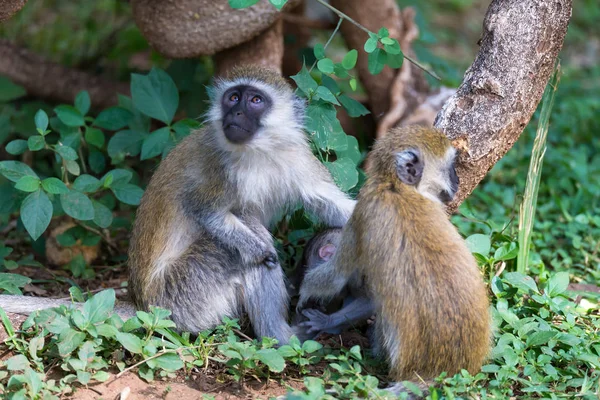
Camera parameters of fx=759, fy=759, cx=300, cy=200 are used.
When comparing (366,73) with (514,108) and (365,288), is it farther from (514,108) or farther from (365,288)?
(365,288)

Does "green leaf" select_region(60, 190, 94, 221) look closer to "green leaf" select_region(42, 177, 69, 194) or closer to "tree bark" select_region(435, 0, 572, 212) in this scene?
"green leaf" select_region(42, 177, 69, 194)

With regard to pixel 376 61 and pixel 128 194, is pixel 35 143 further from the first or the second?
pixel 376 61

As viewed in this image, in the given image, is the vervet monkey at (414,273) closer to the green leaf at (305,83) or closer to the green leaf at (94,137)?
the green leaf at (305,83)

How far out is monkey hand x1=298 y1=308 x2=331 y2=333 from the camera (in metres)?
4.54

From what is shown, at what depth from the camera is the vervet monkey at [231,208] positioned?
14.6 ft

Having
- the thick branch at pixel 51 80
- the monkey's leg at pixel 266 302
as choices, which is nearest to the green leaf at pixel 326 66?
the monkey's leg at pixel 266 302

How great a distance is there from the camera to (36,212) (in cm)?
473

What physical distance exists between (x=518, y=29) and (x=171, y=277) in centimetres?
255

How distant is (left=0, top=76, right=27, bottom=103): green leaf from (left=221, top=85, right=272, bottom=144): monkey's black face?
298 cm

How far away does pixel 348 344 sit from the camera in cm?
451

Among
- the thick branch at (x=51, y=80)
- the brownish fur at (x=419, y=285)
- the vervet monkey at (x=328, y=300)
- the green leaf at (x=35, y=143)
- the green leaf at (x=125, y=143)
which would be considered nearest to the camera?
the brownish fur at (x=419, y=285)

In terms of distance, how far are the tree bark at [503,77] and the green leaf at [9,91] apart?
3938 millimetres

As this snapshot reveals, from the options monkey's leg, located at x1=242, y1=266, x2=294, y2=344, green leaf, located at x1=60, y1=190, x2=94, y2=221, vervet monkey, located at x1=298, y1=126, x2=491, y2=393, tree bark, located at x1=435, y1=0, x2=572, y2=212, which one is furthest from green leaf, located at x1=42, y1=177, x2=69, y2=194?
tree bark, located at x1=435, y1=0, x2=572, y2=212

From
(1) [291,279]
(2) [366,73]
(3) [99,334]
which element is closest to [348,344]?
(1) [291,279]
